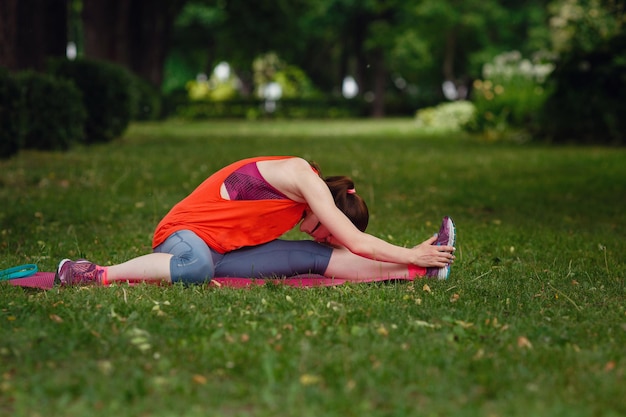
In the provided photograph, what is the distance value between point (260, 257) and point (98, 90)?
1237 centimetres

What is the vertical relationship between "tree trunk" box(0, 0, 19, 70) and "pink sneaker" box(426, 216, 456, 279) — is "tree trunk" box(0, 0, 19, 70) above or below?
above

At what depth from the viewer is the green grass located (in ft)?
10.7

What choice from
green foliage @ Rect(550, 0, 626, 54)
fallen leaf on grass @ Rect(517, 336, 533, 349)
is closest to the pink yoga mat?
fallen leaf on grass @ Rect(517, 336, 533, 349)

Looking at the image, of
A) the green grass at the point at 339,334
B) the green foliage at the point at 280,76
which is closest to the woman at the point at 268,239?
the green grass at the point at 339,334

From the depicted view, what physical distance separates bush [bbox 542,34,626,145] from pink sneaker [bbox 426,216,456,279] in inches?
521

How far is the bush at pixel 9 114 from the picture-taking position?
465 inches

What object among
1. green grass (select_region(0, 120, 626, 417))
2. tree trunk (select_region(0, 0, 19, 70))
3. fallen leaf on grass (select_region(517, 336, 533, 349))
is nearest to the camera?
green grass (select_region(0, 120, 626, 417))

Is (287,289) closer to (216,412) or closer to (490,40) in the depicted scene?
(216,412)

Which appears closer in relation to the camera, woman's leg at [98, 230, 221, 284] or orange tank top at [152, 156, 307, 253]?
woman's leg at [98, 230, 221, 284]

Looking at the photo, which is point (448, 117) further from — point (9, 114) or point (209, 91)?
point (209, 91)

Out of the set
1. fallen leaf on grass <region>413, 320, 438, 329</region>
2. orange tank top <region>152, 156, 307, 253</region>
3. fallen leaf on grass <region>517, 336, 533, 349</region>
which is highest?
orange tank top <region>152, 156, 307, 253</region>

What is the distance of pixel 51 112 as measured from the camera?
1381cm

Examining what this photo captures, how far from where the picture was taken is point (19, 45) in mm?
15859

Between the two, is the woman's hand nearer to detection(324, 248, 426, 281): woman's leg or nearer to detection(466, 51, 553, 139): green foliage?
detection(324, 248, 426, 281): woman's leg
